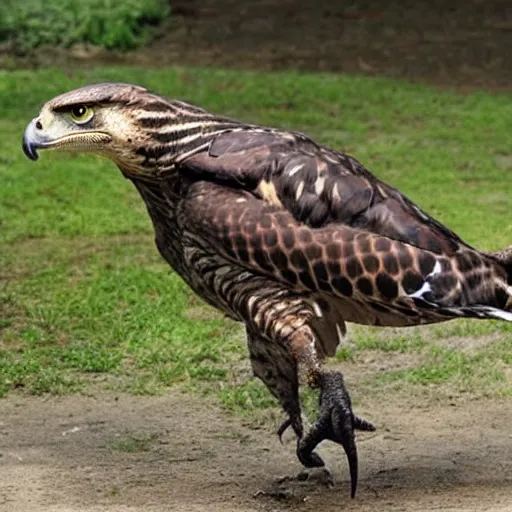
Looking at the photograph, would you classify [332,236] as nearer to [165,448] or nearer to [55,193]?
[165,448]

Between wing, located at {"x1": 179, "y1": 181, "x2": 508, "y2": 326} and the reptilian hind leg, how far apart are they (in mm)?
388

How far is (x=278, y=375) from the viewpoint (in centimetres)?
558

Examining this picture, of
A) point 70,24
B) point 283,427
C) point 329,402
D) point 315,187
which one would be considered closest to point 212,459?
point 283,427

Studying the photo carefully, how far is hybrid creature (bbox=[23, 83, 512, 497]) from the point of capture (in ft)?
16.7

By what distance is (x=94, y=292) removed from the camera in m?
8.30

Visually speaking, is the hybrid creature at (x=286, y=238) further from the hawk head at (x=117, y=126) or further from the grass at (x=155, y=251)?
the grass at (x=155, y=251)

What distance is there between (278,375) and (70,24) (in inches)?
437

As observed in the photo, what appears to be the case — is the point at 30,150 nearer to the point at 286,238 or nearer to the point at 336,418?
the point at 286,238

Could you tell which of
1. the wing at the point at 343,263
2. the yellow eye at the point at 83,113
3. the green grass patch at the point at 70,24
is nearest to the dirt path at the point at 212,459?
the wing at the point at 343,263

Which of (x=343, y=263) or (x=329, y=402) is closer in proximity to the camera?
(x=329, y=402)

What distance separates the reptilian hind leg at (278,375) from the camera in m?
5.48

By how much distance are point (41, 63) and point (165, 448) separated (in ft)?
32.6

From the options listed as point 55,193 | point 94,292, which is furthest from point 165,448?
point 55,193

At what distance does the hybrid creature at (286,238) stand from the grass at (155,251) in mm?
1407
